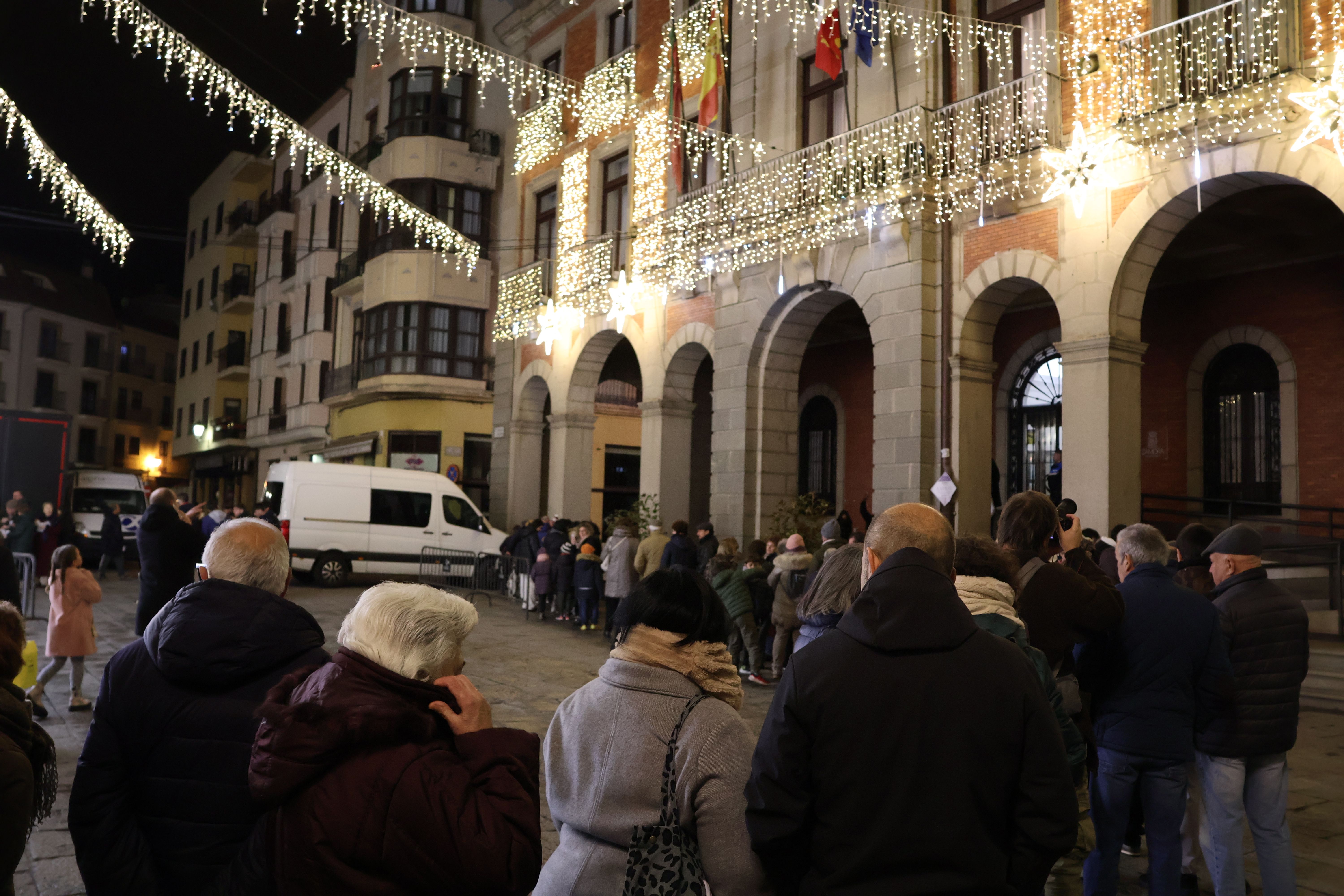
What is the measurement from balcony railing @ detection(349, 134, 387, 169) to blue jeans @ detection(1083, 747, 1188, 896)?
27232 millimetres

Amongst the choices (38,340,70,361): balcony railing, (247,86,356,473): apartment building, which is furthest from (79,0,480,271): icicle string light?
(38,340,70,361): balcony railing

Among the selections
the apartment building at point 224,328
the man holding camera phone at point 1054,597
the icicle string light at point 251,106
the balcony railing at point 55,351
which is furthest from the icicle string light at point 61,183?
the balcony railing at point 55,351

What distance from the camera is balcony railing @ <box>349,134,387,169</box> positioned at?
92.7 feet

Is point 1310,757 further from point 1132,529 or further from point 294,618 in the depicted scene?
point 294,618

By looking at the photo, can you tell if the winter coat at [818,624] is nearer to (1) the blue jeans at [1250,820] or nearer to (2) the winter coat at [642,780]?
(2) the winter coat at [642,780]

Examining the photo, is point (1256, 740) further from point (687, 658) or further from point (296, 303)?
point (296, 303)

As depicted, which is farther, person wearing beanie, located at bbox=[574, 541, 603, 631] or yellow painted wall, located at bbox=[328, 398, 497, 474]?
yellow painted wall, located at bbox=[328, 398, 497, 474]

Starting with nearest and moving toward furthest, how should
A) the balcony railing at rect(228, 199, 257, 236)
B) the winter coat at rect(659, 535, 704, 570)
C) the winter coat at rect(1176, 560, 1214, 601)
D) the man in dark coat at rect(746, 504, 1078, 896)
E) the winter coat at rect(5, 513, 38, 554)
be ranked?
1. the man in dark coat at rect(746, 504, 1078, 896)
2. the winter coat at rect(1176, 560, 1214, 601)
3. the winter coat at rect(659, 535, 704, 570)
4. the winter coat at rect(5, 513, 38, 554)
5. the balcony railing at rect(228, 199, 257, 236)

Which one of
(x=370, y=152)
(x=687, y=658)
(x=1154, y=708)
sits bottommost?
(x=1154, y=708)

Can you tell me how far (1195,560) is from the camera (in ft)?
17.4

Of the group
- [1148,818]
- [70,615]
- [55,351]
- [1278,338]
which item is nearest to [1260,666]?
[1148,818]

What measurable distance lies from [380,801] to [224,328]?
44503 millimetres

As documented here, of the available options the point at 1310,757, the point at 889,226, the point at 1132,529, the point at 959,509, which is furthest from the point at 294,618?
the point at 889,226

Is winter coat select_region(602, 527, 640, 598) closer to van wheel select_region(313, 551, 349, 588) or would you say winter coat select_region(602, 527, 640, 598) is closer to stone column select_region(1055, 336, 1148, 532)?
stone column select_region(1055, 336, 1148, 532)
